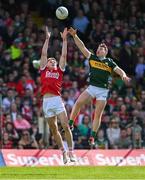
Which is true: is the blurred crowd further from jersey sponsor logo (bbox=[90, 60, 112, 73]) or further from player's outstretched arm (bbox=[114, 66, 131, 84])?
player's outstretched arm (bbox=[114, 66, 131, 84])

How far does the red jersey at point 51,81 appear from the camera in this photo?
75.4ft

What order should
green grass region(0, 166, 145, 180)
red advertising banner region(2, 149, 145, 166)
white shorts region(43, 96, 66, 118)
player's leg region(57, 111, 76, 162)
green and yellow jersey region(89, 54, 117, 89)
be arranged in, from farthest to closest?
red advertising banner region(2, 149, 145, 166) < green and yellow jersey region(89, 54, 117, 89) < player's leg region(57, 111, 76, 162) < white shorts region(43, 96, 66, 118) < green grass region(0, 166, 145, 180)

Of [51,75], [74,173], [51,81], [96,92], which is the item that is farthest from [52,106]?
[74,173]

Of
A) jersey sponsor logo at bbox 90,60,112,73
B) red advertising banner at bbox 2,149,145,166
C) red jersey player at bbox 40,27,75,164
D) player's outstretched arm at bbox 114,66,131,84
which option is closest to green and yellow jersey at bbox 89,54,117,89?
jersey sponsor logo at bbox 90,60,112,73

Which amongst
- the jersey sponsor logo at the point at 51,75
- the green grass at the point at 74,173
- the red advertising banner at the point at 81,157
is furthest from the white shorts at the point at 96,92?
the red advertising banner at the point at 81,157

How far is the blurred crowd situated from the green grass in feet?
13.4

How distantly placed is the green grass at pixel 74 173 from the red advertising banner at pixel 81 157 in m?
3.47

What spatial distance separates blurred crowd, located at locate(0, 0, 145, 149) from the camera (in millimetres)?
28766

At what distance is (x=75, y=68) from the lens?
105 ft

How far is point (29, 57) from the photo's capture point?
1259 inches

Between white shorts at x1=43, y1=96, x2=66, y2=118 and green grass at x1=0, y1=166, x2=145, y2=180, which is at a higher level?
white shorts at x1=43, y1=96, x2=66, y2=118

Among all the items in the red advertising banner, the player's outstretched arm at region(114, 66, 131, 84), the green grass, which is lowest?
the red advertising banner

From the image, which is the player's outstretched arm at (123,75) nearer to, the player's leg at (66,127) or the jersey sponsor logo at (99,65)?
the jersey sponsor logo at (99,65)

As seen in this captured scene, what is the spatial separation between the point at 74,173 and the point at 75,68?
35.0 feet
